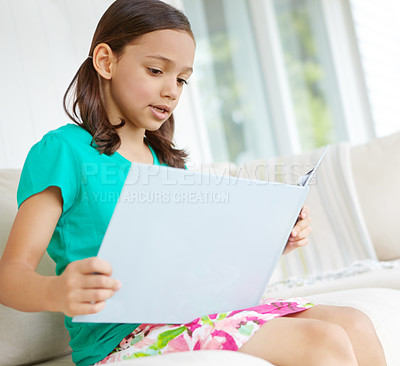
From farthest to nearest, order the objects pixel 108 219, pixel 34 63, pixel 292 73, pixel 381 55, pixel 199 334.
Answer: pixel 292 73, pixel 381 55, pixel 34 63, pixel 108 219, pixel 199 334

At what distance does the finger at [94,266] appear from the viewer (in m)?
0.69

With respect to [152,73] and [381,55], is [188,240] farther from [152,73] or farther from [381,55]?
[381,55]

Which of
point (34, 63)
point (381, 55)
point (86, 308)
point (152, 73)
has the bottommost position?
point (86, 308)

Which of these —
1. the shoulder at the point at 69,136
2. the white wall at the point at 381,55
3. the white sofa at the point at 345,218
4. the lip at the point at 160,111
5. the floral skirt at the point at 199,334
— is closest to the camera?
the floral skirt at the point at 199,334

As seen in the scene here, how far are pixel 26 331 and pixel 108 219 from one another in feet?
1.12

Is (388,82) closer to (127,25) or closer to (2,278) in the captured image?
(127,25)

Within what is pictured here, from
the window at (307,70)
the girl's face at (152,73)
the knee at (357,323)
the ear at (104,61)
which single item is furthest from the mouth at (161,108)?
the window at (307,70)

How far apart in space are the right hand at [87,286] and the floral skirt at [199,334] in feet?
0.58

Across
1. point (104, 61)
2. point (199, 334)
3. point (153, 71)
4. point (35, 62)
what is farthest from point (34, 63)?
point (199, 334)

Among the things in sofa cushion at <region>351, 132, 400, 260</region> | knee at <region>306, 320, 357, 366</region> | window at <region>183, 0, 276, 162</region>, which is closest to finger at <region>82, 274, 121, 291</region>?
knee at <region>306, 320, 357, 366</region>

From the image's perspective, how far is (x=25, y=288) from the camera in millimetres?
785

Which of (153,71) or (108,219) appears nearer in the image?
(108,219)

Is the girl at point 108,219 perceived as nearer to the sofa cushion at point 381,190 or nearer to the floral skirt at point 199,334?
the floral skirt at point 199,334

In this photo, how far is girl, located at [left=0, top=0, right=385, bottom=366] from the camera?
0.78 meters
